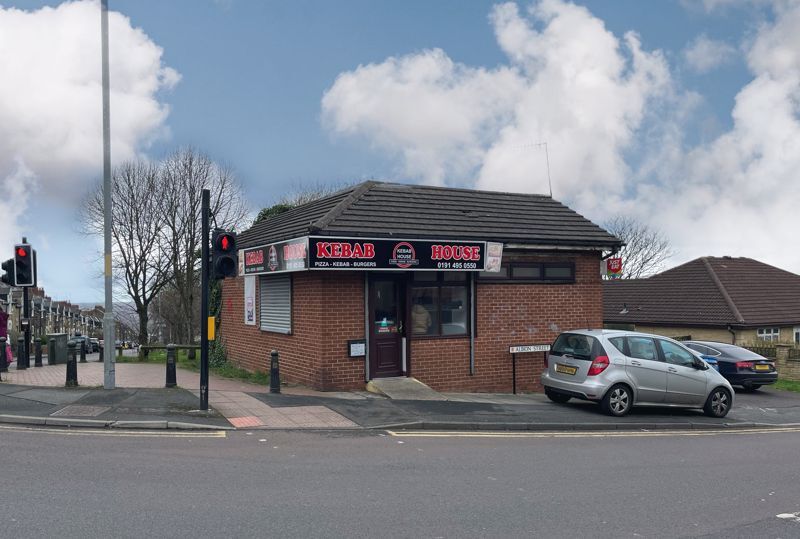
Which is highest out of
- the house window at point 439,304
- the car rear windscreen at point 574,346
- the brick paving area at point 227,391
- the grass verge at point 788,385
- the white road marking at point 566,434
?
the house window at point 439,304

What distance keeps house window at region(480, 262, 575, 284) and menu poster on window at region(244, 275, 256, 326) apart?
5951 millimetres

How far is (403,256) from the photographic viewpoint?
1425 cm

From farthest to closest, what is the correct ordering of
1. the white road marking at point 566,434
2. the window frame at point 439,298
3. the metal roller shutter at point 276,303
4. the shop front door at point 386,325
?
the metal roller shutter at point 276,303, the window frame at point 439,298, the shop front door at point 386,325, the white road marking at point 566,434

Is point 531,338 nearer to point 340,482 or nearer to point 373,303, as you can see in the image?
point 373,303

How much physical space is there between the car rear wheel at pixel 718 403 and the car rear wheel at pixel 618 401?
79.2 inches

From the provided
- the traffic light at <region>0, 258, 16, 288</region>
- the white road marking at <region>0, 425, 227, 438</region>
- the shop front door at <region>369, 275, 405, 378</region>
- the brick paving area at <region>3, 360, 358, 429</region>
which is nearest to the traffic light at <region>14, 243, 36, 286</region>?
the traffic light at <region>0, 258, 16, 288</region>

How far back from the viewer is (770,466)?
9.14m

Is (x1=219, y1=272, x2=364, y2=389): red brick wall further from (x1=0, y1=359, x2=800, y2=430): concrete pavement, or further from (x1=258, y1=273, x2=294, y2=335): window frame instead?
(x1=0, y1=359, x2=800, y2=430): concrete pavement

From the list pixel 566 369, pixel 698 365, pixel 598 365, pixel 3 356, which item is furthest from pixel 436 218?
pixel 3 356

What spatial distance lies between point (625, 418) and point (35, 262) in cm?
1519

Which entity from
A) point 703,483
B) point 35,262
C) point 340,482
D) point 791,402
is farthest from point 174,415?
point 791,402

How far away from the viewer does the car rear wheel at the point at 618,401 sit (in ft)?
41.6

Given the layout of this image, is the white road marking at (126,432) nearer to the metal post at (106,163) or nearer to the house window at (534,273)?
the metal post at (106,163)

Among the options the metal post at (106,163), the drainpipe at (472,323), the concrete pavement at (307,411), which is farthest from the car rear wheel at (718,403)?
the metal post at (106,163)
